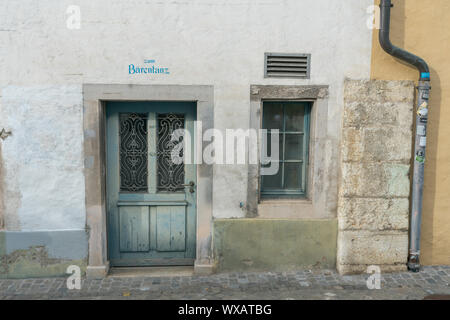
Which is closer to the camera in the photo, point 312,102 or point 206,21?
point 206,21

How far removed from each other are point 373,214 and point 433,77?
6.80 ft

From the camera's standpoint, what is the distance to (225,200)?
198 inches

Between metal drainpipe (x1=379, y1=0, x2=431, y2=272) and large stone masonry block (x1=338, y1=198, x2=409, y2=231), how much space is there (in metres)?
0.17

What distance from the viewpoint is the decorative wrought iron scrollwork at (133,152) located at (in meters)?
5.09

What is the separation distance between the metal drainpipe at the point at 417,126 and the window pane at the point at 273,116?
1.58m

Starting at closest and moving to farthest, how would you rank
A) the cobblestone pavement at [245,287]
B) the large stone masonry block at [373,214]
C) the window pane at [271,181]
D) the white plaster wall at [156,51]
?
the cobblestone pavement at [245,287] → the white plaster wall at [156,51] → the large stone masonry block at [373,214] → the window pane at [271,181]

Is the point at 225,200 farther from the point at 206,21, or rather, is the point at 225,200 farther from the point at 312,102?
the point at 206,21

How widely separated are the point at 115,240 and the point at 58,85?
225 centimetres

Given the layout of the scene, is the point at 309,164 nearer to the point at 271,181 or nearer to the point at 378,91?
the point at 271,181

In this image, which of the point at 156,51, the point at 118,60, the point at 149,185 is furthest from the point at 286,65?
the point at 149,185

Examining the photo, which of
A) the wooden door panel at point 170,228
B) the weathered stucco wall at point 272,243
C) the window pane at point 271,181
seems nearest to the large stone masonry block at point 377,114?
the window pane at point 271,181

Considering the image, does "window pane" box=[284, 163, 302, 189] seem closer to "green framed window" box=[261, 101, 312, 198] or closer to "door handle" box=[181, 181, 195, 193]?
"green framed window" box=[261, 101, 312, 198]

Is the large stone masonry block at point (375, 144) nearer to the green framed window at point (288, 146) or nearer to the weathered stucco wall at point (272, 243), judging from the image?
the green framed window at point (288, 146)

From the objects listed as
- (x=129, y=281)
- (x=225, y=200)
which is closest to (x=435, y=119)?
(x=225, y=200)
